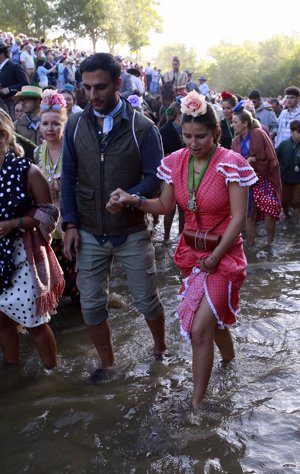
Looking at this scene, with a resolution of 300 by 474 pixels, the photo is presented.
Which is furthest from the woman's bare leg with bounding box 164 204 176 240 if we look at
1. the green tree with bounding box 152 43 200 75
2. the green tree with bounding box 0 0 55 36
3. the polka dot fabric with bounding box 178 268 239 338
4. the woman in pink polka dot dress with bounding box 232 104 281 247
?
the green tree with bounding box 152 43 200 75

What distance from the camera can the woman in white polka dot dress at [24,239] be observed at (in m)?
3.36

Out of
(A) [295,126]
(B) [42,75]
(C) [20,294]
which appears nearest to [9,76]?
(A) [295,126]

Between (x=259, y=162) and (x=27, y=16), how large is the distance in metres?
45.3

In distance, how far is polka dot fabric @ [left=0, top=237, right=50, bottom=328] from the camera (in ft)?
11.4

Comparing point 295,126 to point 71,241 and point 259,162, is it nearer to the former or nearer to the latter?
point 259,162

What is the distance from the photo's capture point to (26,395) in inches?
142

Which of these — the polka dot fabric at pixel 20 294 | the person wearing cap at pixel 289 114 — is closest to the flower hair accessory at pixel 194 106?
the polka dot fabric at pixel 20 294

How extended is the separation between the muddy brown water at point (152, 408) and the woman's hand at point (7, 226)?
1156 millimetres

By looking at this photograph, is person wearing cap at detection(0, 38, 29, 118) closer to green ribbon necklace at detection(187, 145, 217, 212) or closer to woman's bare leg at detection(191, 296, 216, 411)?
green ribbon necklace at detection(187, 145, 217, 212)

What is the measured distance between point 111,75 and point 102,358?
1.98m

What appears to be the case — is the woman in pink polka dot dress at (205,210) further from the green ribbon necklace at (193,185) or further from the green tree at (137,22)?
the green tree at (137,22)

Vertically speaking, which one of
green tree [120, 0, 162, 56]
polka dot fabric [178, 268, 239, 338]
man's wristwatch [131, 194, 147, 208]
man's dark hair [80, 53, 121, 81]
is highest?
green tree [120, 0, 162, 56]

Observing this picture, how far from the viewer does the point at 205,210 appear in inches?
123

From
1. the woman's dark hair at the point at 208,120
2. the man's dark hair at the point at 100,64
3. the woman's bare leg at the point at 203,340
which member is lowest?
the woman's bare leg at the point at 203,340
